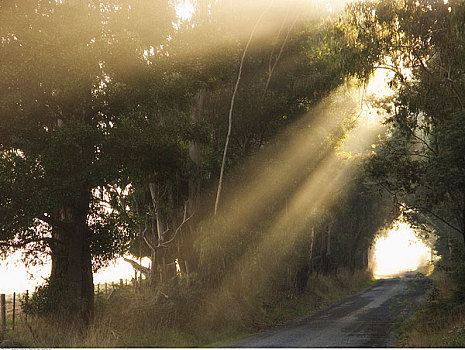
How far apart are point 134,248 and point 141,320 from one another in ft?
24.4

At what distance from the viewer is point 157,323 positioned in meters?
16.3

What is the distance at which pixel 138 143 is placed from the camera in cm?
1537

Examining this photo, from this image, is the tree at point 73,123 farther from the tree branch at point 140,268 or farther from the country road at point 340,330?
the country road at point 340,330

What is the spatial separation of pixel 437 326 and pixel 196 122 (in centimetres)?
1016

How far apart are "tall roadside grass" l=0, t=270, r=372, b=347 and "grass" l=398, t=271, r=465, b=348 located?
5830 mm

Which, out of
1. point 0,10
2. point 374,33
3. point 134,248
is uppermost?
point 374,33

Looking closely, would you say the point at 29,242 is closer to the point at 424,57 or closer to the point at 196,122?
the point at 196,122

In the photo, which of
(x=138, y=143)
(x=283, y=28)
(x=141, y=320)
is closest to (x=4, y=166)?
(x=138, y=143)

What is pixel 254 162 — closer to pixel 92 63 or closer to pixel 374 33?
pixel 374 33

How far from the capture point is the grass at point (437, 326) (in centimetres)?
1316

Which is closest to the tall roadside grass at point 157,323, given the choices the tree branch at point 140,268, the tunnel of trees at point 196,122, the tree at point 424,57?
the tunnel of trees at point 196,122

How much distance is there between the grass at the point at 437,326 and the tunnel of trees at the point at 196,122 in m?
3.63

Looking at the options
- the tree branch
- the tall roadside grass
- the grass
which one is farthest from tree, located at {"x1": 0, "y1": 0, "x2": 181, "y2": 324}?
the grass

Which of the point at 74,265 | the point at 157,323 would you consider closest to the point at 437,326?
the point at 157,323
